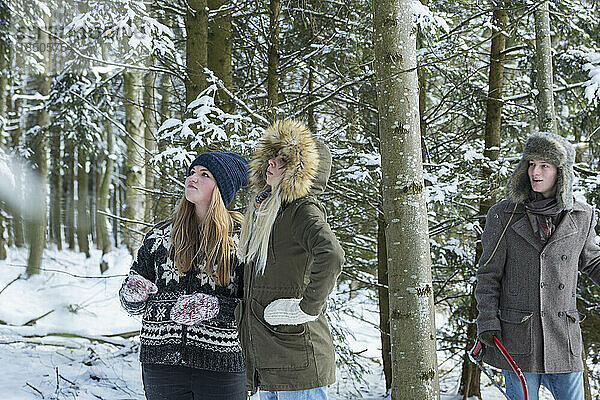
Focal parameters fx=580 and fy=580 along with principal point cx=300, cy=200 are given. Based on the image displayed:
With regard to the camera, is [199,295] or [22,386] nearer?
[199,295]

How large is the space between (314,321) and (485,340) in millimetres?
1132

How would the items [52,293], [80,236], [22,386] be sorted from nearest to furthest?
1. [22,386]
2. [52,293]
3. [80,236]

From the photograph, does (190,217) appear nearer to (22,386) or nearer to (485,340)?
(485,340)

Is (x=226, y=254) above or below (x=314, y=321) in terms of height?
above

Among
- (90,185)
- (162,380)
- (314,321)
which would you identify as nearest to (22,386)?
(162,380)

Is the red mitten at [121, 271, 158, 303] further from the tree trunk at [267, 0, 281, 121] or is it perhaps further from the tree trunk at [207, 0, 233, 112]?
the tree trunk at [267, 0, 281, 121]

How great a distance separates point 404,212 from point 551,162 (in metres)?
0.93

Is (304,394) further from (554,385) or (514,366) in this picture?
(554,385)

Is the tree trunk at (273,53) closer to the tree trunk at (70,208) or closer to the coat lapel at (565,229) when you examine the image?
the coat lapel at (565,229)

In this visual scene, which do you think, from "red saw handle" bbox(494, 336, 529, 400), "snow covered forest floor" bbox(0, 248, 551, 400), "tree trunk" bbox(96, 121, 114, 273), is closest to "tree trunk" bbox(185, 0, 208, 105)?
"snow covered forest floor" bbox(0, 248, 551, 400)

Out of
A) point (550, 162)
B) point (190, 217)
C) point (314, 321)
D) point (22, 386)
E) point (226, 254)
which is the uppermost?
point (550, 162)

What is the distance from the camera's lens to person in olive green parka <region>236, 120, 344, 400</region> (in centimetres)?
255

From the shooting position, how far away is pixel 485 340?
3.26 metres

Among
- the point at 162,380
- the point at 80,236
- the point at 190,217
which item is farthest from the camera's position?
the point at 80,236
